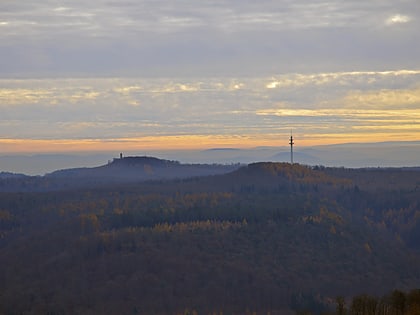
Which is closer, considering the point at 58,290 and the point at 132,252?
the point at 58,290

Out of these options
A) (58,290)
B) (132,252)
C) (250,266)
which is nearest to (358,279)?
(250,266)

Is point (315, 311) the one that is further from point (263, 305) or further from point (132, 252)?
point (132, 252)

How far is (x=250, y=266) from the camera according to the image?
624 ft

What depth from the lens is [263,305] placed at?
6649 inches

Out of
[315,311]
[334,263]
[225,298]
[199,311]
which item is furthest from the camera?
[334,263]

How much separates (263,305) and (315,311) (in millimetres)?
18578

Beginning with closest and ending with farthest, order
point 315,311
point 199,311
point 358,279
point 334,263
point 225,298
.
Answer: point 315,311
point 199,311
point 225,298
point 358,279
point 334,263

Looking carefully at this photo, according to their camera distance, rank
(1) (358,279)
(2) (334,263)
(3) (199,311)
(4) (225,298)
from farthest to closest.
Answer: (2) (334,263), (1) (358,279), (4) (225,298), (3) (199,311)

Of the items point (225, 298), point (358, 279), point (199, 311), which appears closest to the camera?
point (199, 311)

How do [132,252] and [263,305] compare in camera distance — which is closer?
[263,305]

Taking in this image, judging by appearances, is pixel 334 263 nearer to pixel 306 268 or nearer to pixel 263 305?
pixel 306 268

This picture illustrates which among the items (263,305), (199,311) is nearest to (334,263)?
(263,305)

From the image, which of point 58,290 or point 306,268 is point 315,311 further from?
point 58,290

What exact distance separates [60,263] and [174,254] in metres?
29.2
